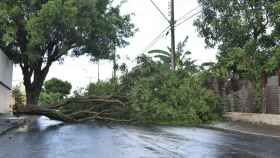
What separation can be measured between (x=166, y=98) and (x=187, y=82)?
1.75 m

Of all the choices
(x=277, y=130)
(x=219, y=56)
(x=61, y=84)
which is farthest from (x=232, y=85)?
(x=61, y=84)

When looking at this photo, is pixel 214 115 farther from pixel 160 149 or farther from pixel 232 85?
pixel 160 149

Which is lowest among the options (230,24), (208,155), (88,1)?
(208,155)

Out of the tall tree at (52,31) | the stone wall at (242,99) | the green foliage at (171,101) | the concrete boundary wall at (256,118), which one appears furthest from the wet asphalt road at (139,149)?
the tall tree at (52,31)

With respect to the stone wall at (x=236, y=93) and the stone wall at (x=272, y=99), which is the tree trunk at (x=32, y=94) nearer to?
the stone wall at (x=236, y=93)

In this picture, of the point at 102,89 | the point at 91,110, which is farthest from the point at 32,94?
the point at 91,110

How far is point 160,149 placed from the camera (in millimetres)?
12000

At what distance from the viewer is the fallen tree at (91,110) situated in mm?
26703

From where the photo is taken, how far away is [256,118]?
2316 cm

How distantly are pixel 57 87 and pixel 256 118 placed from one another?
5643cm

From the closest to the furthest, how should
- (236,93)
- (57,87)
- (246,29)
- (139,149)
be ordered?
1. (139,149)
2. (246,29)
3. (236,93)
4. (57,87)

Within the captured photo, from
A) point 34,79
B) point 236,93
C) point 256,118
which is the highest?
point 34,79

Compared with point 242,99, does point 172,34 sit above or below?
above

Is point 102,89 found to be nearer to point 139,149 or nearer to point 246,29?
point 246,29
